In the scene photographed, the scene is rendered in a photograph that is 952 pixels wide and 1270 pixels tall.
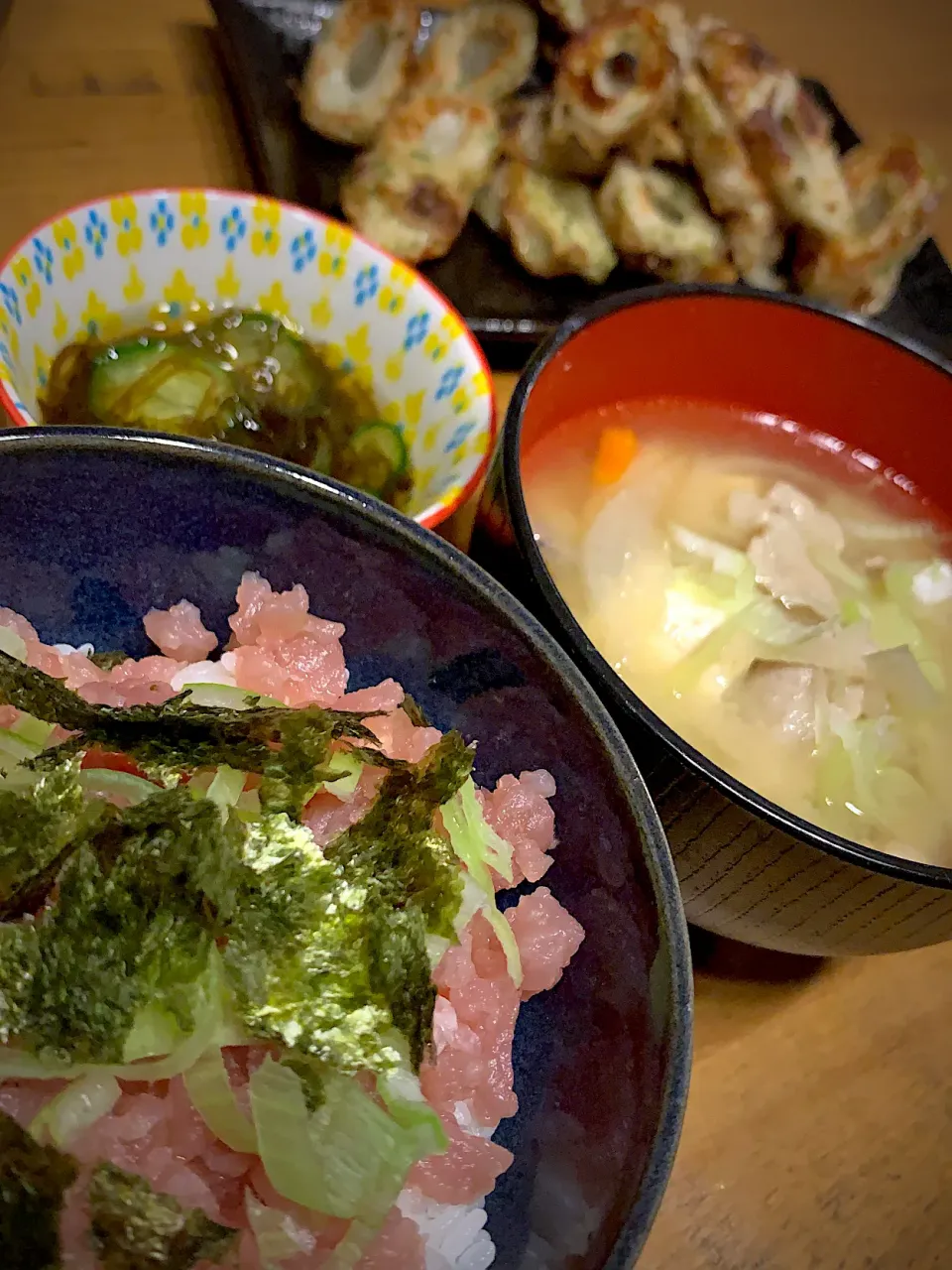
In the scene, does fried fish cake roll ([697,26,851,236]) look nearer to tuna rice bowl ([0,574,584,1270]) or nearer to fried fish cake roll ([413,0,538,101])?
fried fish cake roll ([413,0,538,101])

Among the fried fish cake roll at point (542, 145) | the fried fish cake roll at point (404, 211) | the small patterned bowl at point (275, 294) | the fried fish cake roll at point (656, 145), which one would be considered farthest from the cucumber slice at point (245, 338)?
the fried fish cake roll at point (656, 145)

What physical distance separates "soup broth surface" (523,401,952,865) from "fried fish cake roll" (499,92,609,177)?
589mm

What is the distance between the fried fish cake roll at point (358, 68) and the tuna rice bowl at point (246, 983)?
111 centimetres

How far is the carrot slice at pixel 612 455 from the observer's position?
115 cm

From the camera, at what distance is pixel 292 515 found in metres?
0.79

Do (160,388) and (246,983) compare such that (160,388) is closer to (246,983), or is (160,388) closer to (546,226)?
(546,226)

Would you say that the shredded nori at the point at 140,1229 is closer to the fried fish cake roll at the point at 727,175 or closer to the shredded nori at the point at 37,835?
the shredded nori at the point at 37,835

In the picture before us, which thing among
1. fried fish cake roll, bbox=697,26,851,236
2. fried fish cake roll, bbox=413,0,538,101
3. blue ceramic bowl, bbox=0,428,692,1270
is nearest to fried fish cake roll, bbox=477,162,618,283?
fried fish cake roll, bbox=413,0,538,101

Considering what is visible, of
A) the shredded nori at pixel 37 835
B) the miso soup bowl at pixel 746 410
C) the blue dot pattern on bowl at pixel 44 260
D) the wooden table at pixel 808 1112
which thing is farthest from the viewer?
the blue dot pattern on bowl at pixel 44 260

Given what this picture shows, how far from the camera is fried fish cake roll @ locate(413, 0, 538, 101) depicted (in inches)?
63.9

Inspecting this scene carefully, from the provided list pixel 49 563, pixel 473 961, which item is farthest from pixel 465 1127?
pixel 49 563

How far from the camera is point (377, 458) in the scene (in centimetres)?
119

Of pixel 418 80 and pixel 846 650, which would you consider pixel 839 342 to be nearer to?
pixel 846 650

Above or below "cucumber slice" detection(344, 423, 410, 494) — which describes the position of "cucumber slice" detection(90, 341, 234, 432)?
above
